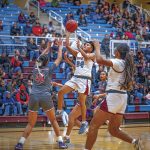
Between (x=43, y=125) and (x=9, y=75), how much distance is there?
9.70ft

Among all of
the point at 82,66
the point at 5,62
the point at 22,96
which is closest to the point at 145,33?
the point at 5,62

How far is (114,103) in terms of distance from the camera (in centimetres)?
730

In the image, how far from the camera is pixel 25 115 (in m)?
16.1

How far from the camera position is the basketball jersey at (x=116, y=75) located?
728 centimetres

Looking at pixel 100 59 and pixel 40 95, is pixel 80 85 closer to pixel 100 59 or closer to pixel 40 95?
pixel 40 95

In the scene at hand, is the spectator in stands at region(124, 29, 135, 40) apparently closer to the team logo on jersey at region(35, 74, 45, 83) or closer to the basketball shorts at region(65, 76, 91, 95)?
the basketball shorts at region(65, 76, 91, 95)

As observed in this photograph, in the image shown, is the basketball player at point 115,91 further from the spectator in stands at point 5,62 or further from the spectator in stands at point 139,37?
the spectator in stands at point 139,37

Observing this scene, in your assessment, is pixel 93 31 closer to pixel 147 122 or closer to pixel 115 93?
pixel 147 122

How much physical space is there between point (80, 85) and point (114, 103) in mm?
2533

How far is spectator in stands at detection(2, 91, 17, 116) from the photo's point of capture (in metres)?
15.9

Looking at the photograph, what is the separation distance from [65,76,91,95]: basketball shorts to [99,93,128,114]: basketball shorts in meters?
2.43

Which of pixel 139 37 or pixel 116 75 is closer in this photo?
pixel 116 75

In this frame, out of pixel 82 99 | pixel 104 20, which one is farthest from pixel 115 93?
pixel 104 20

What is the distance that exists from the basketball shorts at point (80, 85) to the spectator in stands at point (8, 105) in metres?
6.55
